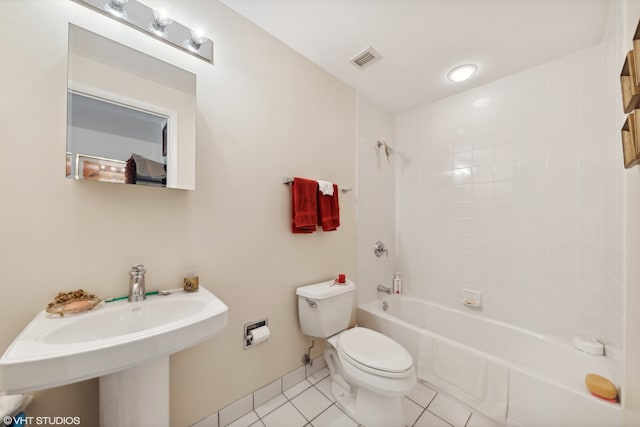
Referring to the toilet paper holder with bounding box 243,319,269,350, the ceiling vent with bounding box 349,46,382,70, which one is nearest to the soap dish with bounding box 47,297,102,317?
the toilet paper holder with bounding box 243,319,269,350

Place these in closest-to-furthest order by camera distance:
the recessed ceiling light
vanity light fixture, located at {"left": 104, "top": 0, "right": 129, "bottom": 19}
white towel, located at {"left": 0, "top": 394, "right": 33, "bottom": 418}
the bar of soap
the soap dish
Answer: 1. white towel, located at {"left": 0, "top": 394, "right": 33, "bottom": 418}
2. the soap dish
3. vanity light fixture, located at {"left": 104, "top": 0, "right": 129, "bottom": 19}
4. the bar of soap
5. the recessed ceiling light

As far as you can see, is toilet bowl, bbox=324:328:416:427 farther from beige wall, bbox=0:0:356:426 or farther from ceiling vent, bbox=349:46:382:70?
ceiling vent, bbox=349:46:382:70

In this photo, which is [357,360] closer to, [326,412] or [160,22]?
[326,412]

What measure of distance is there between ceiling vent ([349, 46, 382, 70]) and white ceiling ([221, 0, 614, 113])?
29 mm

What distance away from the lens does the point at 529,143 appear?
176 cm

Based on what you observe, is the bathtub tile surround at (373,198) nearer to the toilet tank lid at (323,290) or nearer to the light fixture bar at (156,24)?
the toilet tank lid at (323,290)

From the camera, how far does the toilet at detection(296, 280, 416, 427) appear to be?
1.22 m

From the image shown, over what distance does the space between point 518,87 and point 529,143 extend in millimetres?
445

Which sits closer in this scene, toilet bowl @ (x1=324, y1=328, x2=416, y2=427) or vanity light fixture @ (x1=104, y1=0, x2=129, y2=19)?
vanity light fixture @ (x1=104, y1=0, x2=129, y2=19)

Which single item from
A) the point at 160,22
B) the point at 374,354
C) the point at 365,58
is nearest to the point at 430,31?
the point at 365,58

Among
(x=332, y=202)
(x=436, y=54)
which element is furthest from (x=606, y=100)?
(x=332, y=202)

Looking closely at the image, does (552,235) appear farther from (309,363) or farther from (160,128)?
(160,128)

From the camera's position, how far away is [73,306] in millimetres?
864

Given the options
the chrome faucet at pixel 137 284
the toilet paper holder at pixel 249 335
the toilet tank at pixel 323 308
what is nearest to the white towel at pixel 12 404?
the chrome faucet at pixel 137 284
